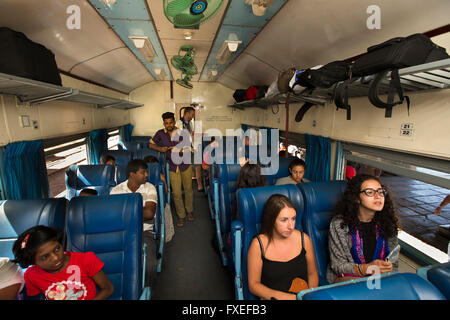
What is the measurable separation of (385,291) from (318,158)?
3.26 metres

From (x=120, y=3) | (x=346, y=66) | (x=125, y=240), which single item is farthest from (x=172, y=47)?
(x=125, y=240)

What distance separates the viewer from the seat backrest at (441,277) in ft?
2.53

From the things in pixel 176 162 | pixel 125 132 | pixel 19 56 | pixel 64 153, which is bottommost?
pixel 176 162

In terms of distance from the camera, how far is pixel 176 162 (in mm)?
4348

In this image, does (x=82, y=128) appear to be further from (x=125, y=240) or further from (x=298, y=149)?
(x=298, y=149)

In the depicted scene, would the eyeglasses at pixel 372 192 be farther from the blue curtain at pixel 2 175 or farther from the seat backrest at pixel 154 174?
the blue curtain at pixel 2 175

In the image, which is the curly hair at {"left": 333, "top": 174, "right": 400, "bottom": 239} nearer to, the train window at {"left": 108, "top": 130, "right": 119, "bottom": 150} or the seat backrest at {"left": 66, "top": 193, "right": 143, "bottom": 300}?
the seat backrest at {"left": 66, "top": 193, "right": 143, "bottom": 300}

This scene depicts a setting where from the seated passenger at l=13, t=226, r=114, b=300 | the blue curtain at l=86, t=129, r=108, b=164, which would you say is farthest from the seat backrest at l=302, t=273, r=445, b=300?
the blue curtain at l=86, t=129, r=108, b=164

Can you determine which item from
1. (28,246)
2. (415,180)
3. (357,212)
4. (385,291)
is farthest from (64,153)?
(415,180)

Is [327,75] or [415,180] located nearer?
[327,75]

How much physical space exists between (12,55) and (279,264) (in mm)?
3044

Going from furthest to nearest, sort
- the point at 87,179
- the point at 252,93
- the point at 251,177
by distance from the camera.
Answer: the point at 252,93 < the point at 87,179 < the point at 251,177

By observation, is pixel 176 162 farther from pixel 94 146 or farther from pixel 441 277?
pixel 441 277

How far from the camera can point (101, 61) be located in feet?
13.9
